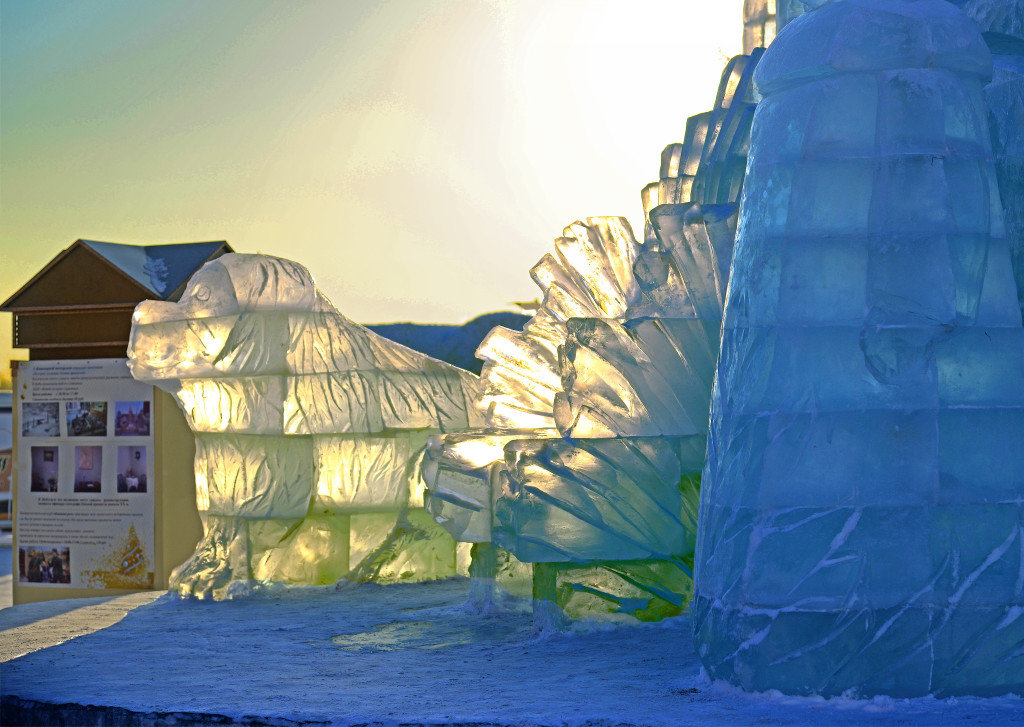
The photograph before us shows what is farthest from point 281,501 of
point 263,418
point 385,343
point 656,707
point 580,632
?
point 656,707

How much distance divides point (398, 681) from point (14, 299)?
701cm

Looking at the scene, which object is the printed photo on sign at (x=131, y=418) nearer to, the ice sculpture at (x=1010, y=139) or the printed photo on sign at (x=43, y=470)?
the printed photo on sign at (x=43, y=470)

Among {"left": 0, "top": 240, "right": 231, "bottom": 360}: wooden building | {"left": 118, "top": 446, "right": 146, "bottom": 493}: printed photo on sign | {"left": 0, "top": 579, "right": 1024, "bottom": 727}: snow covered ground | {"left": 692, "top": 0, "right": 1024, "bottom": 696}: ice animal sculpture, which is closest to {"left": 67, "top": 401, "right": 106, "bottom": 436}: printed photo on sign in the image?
{"left": 118, "top": 446, "right": 146, "bottom": 493}: printed photo on sign

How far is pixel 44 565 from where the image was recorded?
1110 centimetres

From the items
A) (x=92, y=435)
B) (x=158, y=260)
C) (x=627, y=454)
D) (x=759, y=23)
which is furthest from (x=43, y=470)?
(x=759, y=23)

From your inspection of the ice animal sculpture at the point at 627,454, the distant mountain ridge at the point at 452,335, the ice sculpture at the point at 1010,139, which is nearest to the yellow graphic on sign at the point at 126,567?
the ice animal sculpture at the point at 627,454

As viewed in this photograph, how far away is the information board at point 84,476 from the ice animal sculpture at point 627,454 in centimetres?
405

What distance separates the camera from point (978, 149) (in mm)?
5754

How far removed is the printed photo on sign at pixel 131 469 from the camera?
10750mm

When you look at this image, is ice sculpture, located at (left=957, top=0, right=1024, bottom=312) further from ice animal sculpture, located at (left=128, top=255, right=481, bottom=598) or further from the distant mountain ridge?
the distant mountain ridge

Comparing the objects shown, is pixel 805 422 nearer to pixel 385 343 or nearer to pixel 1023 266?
pixel 1023 266

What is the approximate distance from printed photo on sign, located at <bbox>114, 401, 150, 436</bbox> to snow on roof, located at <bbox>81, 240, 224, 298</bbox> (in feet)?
3.42

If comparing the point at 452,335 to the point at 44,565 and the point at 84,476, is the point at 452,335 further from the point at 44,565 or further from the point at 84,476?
the point at 44,565

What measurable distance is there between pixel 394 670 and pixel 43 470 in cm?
582
